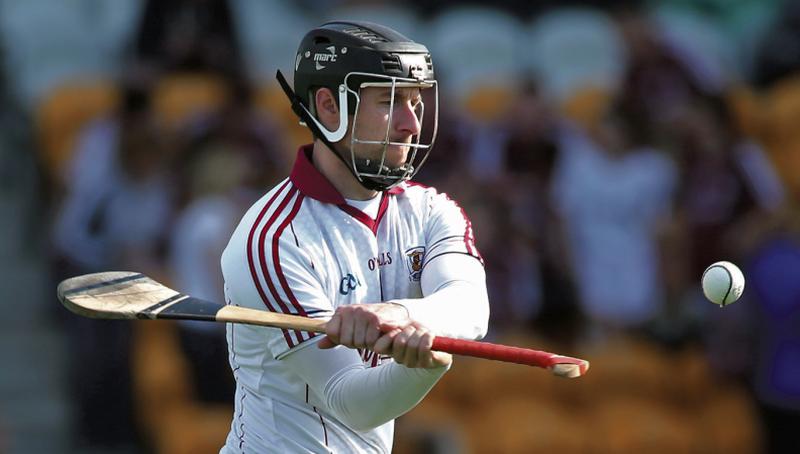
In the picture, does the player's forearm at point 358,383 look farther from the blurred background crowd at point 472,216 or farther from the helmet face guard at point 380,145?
the blurred background crowd at point 472,216

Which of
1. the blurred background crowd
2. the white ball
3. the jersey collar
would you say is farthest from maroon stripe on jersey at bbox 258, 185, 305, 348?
the blurred background crowd

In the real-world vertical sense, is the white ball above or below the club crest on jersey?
below

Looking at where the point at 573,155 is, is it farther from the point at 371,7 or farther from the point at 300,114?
the point at 300,114

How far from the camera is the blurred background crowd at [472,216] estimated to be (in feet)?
25.1

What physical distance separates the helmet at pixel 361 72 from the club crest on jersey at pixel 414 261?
20 centimetres

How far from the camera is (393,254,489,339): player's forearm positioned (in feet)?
11.8

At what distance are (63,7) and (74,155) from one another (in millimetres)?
1219

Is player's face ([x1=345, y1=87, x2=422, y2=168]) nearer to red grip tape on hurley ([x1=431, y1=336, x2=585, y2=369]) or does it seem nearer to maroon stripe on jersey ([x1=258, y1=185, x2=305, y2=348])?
maroon stripe on jersey ([x1=258, y1=185, x2=305, y2=348])

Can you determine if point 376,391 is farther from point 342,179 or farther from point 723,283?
point 723,283

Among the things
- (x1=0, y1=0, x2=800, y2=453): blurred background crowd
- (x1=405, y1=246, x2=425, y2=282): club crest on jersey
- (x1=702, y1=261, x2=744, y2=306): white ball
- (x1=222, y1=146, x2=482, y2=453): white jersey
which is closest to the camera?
(x1=222, y1=146, x2=482, y2=453): white jersey

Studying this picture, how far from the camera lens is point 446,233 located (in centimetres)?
396

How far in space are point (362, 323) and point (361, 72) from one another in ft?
2.50

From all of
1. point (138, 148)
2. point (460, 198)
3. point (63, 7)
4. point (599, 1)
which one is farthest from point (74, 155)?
point (599, 1)

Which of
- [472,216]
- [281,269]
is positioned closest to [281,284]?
[281,269]
